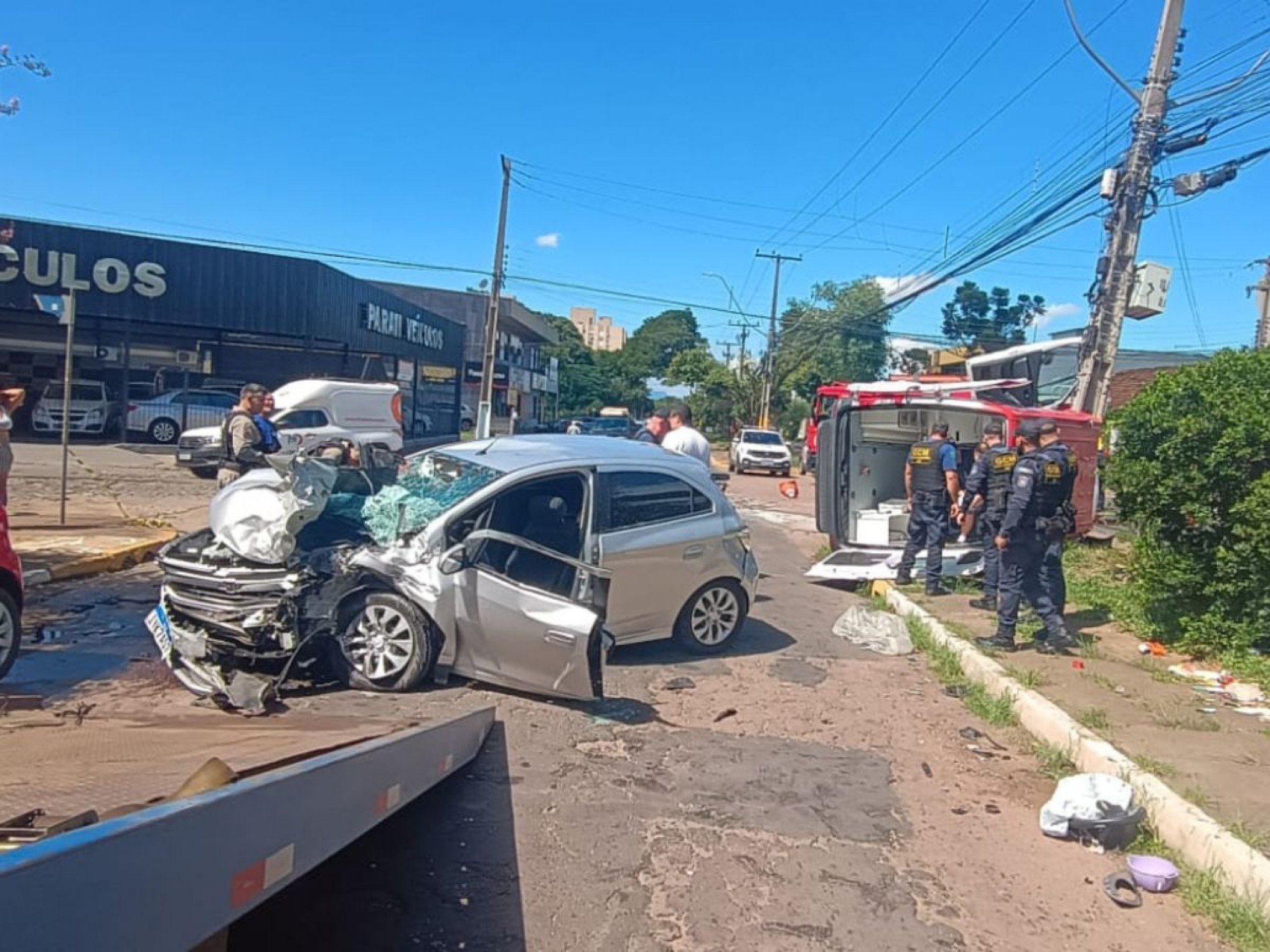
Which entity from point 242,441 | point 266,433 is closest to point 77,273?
point 266,433

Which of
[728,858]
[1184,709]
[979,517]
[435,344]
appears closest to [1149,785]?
[1184,709]

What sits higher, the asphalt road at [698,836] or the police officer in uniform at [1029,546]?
the police officer in uniform at [1029,546]

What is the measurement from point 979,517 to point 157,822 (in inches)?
410

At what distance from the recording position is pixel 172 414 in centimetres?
2638

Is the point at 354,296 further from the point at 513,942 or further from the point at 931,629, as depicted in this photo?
the point at 513,942

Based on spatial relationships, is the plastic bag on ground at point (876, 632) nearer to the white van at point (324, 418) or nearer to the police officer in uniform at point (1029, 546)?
the police officer in uniform at point (1029, 546)

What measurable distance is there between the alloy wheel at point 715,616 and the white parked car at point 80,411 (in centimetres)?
2458

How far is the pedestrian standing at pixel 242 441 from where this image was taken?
29.9 feet

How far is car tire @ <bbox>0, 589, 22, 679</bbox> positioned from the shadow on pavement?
308 centimetres

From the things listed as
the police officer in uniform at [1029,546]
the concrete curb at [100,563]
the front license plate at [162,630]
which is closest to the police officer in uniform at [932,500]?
the police officer in uniform at [1029,546]

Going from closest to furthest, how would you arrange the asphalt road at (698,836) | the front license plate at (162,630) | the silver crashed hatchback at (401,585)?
the asphalt road at (698,836)
the silver crashed hatchback at (401,585)
the front license plate at (162,630)

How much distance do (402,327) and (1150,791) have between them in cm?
3411

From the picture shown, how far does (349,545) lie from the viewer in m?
6.21

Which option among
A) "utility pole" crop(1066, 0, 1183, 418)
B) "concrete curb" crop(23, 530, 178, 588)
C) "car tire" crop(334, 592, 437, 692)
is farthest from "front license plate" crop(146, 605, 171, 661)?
"utility pole" crop(1066, 0, 1183, 418)
